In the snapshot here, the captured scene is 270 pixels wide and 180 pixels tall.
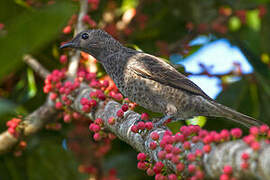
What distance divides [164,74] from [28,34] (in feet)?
7.95

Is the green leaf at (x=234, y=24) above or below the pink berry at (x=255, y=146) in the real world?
above

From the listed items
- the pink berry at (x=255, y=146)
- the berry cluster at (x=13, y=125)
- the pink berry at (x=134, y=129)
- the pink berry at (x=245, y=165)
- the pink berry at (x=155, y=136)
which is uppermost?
the pink berry at (x=255, y=146)

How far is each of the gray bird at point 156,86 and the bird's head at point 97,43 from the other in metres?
0.02

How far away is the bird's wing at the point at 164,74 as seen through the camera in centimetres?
391

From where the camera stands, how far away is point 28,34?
1759mm

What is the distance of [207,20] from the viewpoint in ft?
18.0

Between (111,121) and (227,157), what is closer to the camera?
(227,157)

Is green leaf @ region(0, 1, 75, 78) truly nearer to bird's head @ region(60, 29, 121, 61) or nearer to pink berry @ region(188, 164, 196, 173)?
pink berry @ region(188, 164, 196, 173)

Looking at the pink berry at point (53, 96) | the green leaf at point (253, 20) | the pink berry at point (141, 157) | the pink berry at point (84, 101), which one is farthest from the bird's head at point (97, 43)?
the green leaf at point (253, 20)

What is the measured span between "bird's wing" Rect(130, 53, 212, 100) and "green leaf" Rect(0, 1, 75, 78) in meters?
2.23

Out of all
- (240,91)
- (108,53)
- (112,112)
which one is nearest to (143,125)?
(112,112)

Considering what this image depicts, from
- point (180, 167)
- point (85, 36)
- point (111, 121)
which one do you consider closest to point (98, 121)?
point (111, 121)

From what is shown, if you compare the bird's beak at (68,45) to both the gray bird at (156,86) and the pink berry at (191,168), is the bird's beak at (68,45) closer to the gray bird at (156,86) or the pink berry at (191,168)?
the gray bird at (156,86)

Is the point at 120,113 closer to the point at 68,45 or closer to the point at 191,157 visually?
the point at 191,157
